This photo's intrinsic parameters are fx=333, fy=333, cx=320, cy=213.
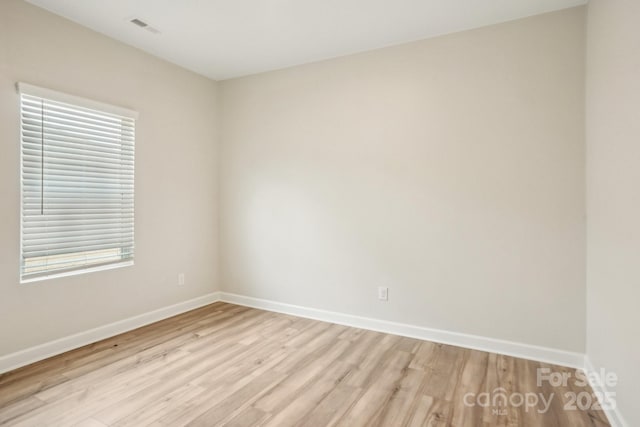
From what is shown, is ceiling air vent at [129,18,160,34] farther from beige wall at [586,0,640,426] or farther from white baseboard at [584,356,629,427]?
white baseboard at [584,356,629,427]

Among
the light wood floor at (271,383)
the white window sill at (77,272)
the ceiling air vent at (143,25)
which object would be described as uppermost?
the ceiling air vent at (143,25)

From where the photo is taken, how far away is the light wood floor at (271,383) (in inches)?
77.2

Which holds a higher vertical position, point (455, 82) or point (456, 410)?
point (455, 82)

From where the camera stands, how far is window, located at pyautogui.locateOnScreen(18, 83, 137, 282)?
2602mm

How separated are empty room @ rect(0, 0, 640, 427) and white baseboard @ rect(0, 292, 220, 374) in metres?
0.02

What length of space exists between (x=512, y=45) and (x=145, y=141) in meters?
3.53

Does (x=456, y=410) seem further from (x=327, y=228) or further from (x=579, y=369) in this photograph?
(x=327, y=228)

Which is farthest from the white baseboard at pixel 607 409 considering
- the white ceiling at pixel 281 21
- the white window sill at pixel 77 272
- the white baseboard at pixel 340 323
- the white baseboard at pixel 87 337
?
the white window sill at pixel 77 272

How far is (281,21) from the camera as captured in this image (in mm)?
2840

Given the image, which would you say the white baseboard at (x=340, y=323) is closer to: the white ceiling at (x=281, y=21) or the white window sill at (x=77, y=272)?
the white window sill at (x=77, y=272)

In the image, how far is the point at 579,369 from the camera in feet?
8.36

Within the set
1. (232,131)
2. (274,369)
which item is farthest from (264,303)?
(232,131)

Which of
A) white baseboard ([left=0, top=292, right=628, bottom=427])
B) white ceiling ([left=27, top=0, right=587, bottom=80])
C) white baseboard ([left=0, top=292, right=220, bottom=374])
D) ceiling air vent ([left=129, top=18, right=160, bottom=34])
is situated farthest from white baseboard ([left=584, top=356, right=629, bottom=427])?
ceiling air vent ([left=129, top=18, right=160, bottom=34])

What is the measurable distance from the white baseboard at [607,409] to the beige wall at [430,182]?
0.59 ft
